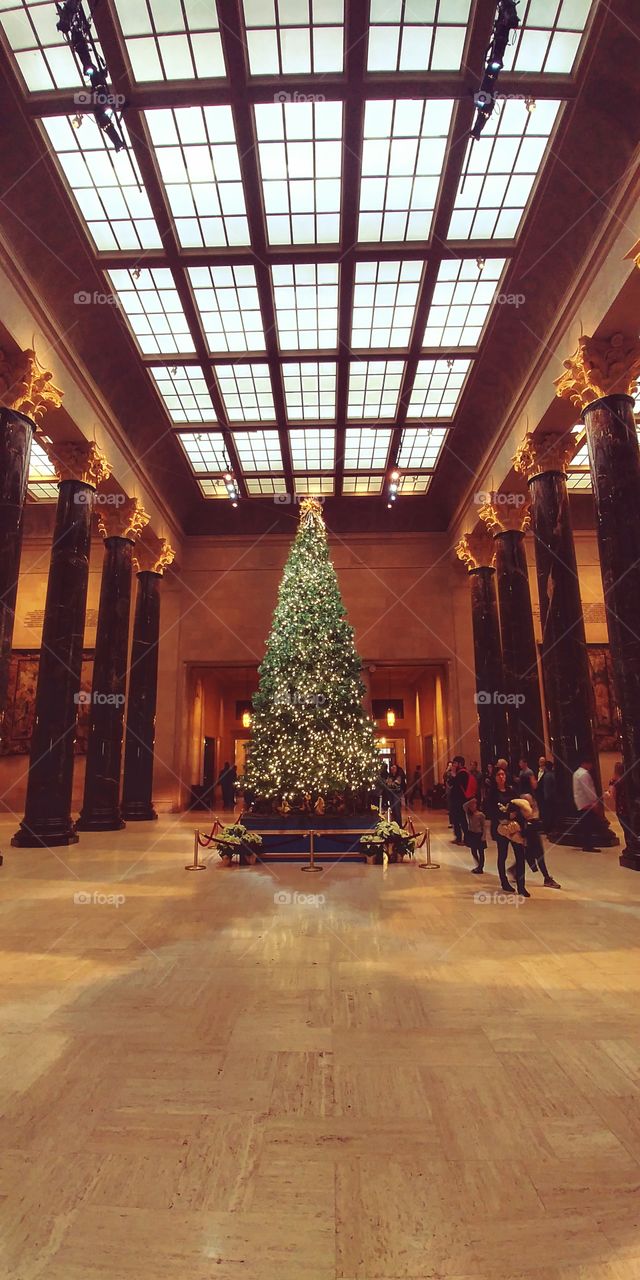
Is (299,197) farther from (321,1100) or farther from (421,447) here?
(321,1100)

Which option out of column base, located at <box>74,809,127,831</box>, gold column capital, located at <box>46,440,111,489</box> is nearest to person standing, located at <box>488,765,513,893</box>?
column base, located at <box>74,809,127,831</box>

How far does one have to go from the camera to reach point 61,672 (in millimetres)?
11453

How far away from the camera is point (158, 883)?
7777 millimetres

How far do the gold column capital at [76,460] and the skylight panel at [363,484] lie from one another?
8648 millimetres

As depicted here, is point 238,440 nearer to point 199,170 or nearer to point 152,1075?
point 199,170

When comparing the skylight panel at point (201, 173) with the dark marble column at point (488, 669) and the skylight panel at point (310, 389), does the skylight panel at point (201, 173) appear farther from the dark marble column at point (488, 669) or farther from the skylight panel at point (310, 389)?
the dark marble column at point (488, 669)

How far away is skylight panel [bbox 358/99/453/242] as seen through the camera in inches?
348

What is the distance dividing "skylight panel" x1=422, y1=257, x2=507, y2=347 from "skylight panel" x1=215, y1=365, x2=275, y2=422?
3958 millimetres

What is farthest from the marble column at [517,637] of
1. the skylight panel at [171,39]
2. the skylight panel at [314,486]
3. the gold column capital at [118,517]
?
the skylight panel at [171,39]

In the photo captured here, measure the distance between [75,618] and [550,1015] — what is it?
34.8 feet

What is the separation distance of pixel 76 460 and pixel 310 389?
593 cm

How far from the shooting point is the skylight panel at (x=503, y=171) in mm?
8891

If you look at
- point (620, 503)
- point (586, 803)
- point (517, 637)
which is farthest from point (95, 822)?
point (620, 503)

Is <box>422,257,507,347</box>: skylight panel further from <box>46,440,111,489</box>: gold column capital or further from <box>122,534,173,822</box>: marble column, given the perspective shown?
<box>122,534,173,822</box>: marble column
